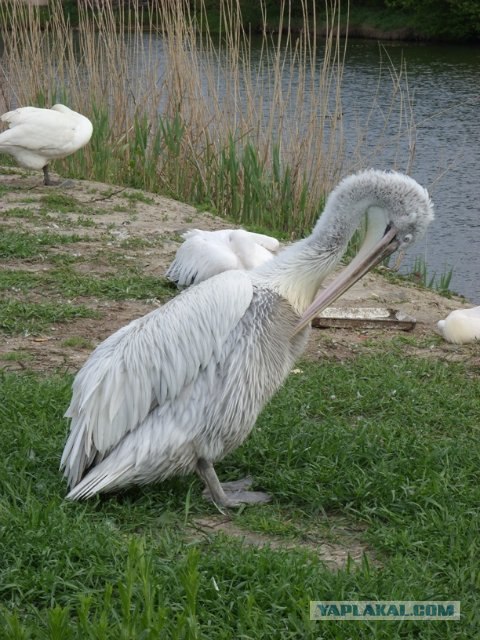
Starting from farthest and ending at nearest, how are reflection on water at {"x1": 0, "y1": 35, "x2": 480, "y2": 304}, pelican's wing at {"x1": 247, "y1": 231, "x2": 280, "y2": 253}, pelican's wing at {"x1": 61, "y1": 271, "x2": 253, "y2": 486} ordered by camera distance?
1. reflection on water at {"x1": 0, "y1": 35, "x2": 480, "y2": 304}
2. pelican's wing at {"x1": 247, "y1": 231, "x2": 280, "y2": 253}
3. pelican's wing at {"x1": 61, "y1": 271, "x2": 253, "y2": 486}

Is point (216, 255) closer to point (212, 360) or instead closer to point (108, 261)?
point (108, 261)

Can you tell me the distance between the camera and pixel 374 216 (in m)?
3.18

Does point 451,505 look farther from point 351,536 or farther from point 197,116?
point 197,116

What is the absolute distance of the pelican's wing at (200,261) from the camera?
538 centimetres

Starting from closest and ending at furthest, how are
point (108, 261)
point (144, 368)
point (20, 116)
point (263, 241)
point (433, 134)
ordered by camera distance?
point (144, 368) → point (263, 241) → point (108, 261) → point (20, 116) → point (433, 134)

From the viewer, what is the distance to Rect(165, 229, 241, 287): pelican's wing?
538cm

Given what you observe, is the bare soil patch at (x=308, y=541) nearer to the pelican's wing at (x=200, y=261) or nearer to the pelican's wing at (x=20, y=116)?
the pelican's wing at (x=200, y=261)

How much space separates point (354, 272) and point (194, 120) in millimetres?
5232

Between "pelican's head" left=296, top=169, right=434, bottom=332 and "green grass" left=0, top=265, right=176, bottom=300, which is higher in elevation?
"pelican's head" left=296, top=169, right=434, bottom=332

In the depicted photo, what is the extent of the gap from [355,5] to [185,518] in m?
25.6

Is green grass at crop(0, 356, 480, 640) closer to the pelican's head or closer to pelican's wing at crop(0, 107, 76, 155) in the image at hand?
the pelican's head

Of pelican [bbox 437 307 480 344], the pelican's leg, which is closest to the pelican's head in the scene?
the pelican's leg

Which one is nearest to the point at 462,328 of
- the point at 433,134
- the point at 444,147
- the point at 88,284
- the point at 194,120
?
the point at 88,284

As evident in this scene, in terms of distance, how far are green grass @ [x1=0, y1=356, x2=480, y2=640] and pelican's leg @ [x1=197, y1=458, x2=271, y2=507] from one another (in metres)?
0.05
